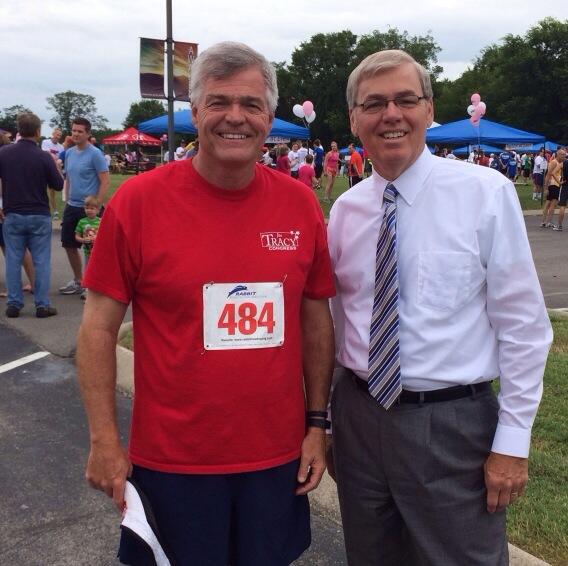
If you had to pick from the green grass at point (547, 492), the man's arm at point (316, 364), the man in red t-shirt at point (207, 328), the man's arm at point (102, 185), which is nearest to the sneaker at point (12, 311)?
the man's arm at point (102, 185)

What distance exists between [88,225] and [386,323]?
575 centimetres

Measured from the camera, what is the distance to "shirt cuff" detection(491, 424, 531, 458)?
1.83m

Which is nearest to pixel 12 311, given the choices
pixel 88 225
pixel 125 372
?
pixel 88 225

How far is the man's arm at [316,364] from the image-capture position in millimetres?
2066

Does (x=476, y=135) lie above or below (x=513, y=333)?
above

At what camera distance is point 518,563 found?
2549mm

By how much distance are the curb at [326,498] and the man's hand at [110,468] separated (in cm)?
148

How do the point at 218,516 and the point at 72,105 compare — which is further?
the point at 72,105

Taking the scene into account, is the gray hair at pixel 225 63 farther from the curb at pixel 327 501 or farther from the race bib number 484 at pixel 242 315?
the curb at pixel 327 501

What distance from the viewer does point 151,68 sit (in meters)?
8.79

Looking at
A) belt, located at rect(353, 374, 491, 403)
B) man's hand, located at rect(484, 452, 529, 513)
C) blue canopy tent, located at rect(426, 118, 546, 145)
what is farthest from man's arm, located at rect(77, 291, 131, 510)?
blue canopy tent, located at rect(426, 118, 546, 145)

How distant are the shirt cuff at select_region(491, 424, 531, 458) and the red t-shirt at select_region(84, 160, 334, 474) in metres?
0.62

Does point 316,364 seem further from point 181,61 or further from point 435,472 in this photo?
point 181,61

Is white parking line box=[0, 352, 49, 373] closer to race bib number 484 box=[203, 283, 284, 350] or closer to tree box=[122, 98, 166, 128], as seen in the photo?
race bib number 484 box=[203, 283, 284, 350]
